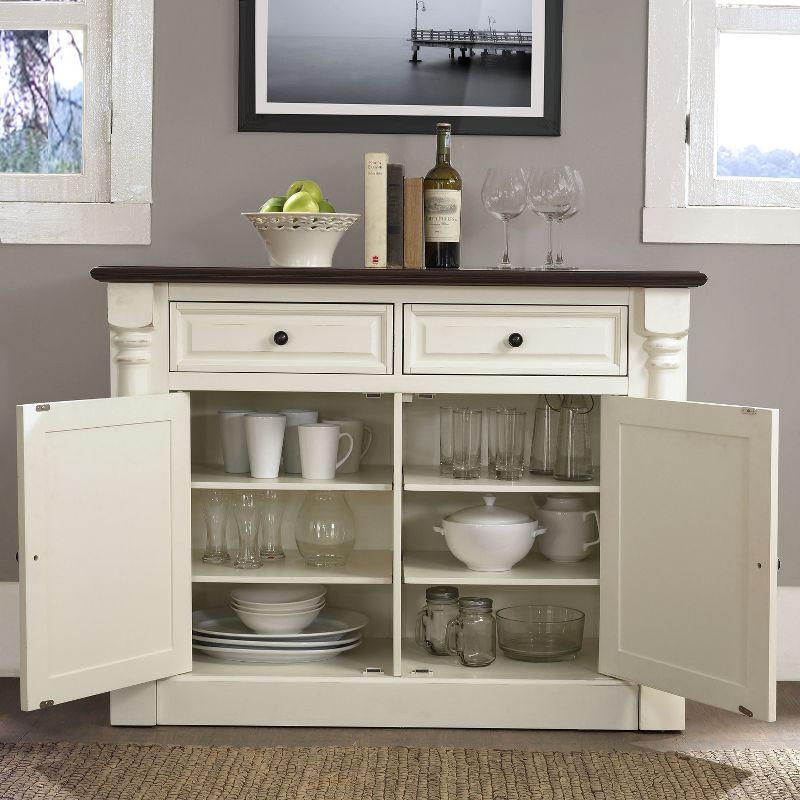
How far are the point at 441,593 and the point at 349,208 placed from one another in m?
1.04

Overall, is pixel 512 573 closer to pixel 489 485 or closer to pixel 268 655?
pixel 489 485

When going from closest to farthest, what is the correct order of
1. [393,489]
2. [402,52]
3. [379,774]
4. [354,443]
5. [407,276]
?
[379,774] < [407,276] < [393,489] < [354,443] < [402,52]

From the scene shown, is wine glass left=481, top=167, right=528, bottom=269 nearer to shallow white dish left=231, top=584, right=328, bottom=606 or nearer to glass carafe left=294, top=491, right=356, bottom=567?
glass carafe left=294, top=491, right=356, bottom=567

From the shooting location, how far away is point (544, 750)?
228 cm

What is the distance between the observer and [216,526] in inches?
99.9

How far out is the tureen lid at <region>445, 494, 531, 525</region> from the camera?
2453mm

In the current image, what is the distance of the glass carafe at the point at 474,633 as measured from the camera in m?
2.47

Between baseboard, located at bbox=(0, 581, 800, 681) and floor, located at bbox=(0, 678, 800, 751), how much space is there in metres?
0.35

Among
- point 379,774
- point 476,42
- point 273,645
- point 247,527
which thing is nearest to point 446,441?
point 247,527

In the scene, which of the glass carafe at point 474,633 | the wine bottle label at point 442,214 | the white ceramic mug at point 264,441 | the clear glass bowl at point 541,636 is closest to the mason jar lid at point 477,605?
the glass carafe at point 474,633

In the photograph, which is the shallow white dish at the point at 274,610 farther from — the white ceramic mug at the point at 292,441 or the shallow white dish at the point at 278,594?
the white ceramic mug at the point at 292,441

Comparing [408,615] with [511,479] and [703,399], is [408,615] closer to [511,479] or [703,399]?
[511,479]

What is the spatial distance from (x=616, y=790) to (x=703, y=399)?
3.77ft

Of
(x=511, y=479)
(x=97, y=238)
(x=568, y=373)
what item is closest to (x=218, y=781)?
(x=511, y=479)
